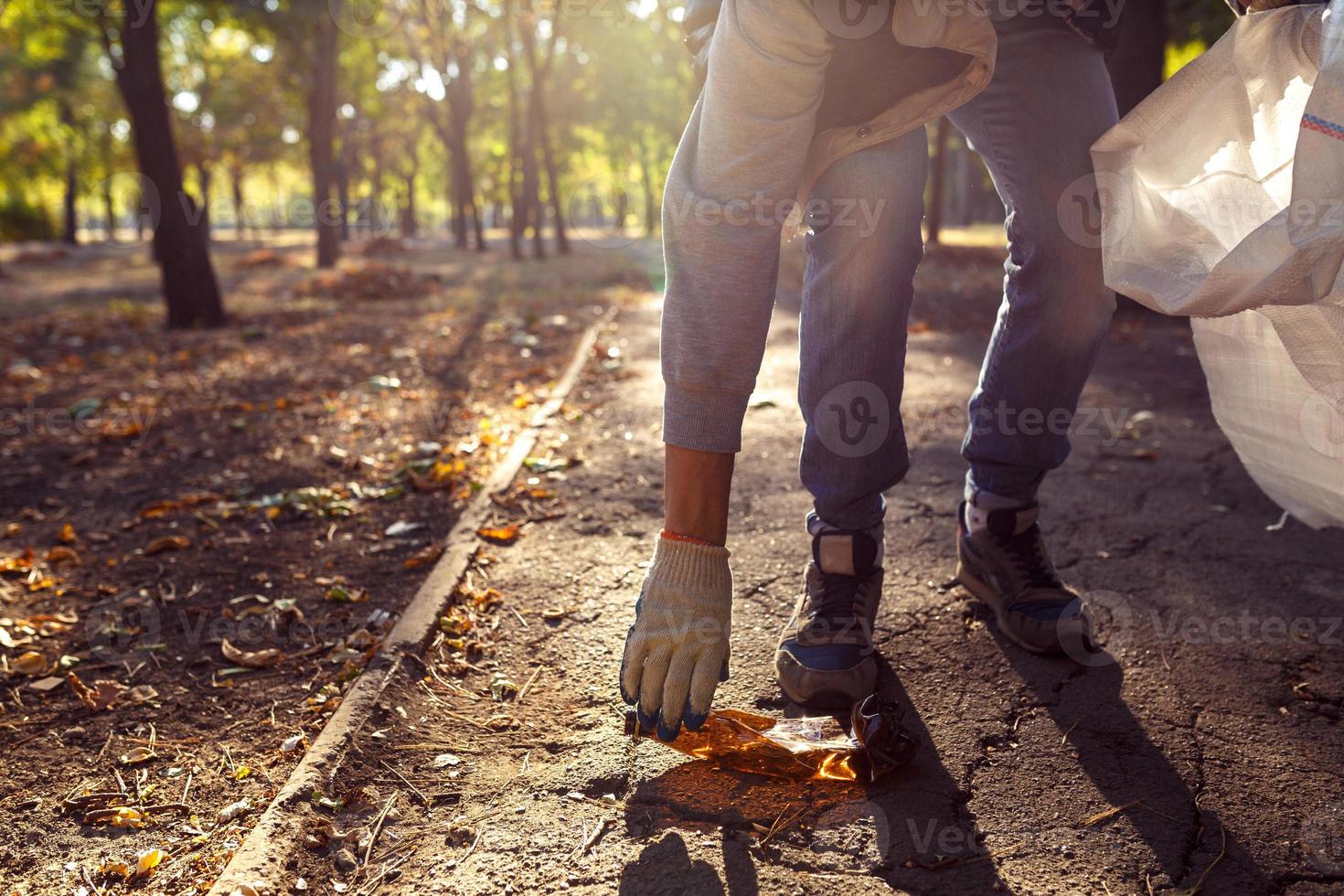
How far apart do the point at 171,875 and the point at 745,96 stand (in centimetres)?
161

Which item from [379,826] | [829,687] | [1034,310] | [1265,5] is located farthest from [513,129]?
[379,826]

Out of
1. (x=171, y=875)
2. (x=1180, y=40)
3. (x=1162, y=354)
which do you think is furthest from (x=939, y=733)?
(x=1180, y=40)

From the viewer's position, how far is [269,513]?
11.6ft

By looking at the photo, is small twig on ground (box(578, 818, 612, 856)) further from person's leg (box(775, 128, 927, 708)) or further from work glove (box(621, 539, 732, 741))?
person's leg (box(775, 128, 927, 708))

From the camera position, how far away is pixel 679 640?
166 centimetres

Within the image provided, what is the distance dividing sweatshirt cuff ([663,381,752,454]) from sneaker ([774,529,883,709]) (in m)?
0.60

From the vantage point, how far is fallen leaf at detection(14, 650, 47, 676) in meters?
2.40

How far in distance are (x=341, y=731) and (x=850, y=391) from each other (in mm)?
1250

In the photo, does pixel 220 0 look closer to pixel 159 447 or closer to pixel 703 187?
pixel 159 447

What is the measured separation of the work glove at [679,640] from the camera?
167 cm

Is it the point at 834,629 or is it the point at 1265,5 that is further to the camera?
the point at 834,629

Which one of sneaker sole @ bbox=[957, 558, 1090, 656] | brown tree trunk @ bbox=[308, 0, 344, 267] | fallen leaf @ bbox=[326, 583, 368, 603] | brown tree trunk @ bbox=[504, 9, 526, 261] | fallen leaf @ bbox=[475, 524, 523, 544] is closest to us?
sneaker sole @ bbox=[957, 558, 1090, 656]

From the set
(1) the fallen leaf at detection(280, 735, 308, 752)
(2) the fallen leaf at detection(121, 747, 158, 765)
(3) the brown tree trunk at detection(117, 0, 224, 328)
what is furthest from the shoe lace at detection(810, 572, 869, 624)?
(3) the brown tree trunk at detection(117, 0, 224, 328)

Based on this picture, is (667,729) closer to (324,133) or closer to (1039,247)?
(1039,247)
